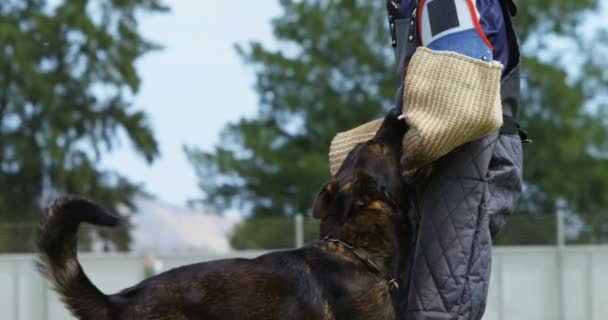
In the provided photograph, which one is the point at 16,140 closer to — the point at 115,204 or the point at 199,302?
the point at 115,204

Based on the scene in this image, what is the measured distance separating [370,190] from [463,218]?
0.40 m

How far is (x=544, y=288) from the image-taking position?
1026 cm

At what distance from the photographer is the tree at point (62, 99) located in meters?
28.8

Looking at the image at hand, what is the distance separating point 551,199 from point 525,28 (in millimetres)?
5699

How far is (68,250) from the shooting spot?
3.57 metres

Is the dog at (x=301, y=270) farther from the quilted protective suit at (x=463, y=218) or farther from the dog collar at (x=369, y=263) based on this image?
the quilted protective suit at (x=463, y=218)

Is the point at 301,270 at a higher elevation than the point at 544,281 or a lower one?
higher

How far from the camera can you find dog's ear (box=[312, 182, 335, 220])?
12.4 feet

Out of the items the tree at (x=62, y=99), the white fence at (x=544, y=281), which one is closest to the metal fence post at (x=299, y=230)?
the white fence at (x=544, y=281)

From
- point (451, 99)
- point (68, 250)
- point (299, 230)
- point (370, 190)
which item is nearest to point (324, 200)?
point (370, 190)

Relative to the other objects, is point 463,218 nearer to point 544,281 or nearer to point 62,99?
point 544,281

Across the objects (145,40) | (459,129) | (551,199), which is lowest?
(551,199)

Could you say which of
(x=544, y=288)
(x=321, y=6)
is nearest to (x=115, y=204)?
(x=321, y=6)

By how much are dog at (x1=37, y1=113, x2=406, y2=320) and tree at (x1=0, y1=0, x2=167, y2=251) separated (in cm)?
2556
